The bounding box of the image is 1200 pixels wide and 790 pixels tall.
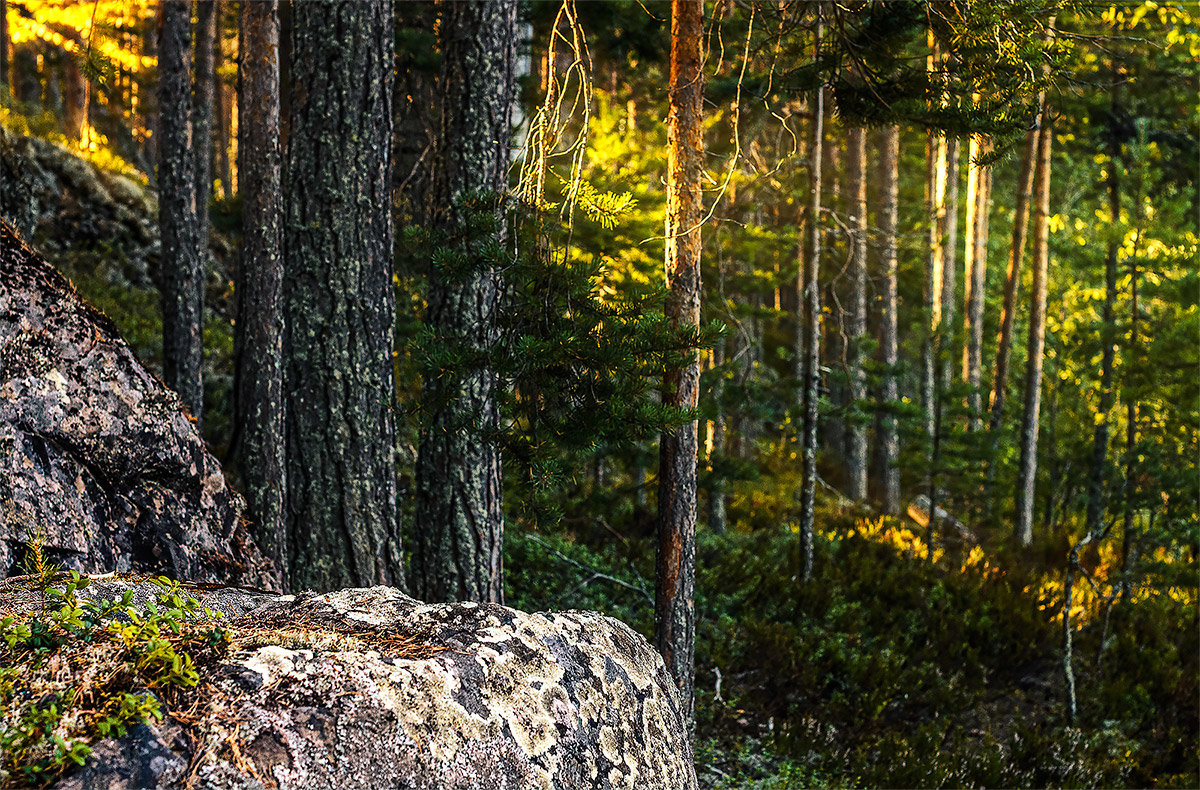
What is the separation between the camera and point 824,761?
654 cm

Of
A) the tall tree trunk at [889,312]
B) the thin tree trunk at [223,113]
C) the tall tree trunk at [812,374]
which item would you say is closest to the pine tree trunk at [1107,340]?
the tall tree trunk at [889,312]

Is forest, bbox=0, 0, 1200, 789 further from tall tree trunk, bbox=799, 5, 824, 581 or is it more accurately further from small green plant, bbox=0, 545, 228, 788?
small green plant, bbox=0, 545, 228, 788

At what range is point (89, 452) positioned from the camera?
3.81 metres

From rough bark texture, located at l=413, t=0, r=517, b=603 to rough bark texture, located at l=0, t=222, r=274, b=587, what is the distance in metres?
1.58

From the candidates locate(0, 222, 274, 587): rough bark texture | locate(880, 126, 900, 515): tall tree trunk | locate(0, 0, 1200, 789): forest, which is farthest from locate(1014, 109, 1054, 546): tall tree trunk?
locate(0, 222, 274, 587): rough bark texture

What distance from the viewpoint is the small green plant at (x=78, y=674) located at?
1737mm

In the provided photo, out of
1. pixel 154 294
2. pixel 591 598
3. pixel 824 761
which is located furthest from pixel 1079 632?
pixel 154 294

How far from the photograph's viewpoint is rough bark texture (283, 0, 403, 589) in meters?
5.36

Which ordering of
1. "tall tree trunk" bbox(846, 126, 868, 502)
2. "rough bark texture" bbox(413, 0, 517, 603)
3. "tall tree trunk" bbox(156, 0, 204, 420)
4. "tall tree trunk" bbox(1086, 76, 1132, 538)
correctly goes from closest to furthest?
"rough bark texture" bbox(413, 0, 517, 603) → "tall tree trunk" bbox(156, 0, 204, 420) → "tall tree trunk" bbox(846, 126, 868, 502) → "tall tree trunk" bbox(1086, 76, 1132, 538)

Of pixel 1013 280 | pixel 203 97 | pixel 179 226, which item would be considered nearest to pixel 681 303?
pixel 179 226

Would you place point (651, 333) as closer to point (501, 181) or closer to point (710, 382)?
point (501, 181)

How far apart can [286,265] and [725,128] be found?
10449mm

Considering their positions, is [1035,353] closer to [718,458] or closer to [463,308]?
[718,458]

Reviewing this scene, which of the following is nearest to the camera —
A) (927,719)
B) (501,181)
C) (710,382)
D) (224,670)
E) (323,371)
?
(224,670)
